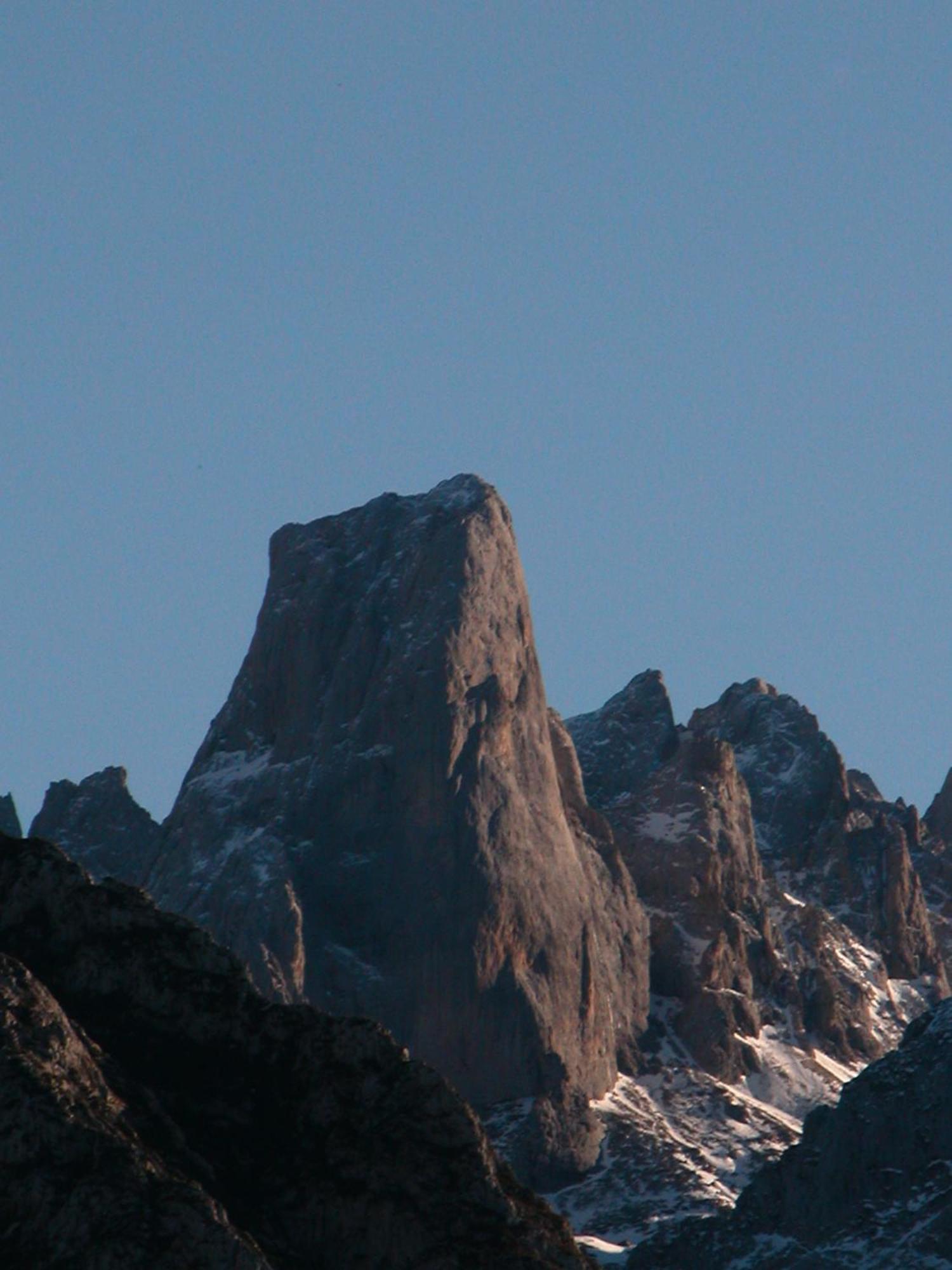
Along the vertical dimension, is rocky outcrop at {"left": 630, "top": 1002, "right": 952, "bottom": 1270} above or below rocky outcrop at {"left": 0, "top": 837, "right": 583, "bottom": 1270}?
above

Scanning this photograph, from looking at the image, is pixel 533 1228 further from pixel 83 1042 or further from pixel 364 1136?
pixel 83 1042

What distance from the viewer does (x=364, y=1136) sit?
74.5 metres

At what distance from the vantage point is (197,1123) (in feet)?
245

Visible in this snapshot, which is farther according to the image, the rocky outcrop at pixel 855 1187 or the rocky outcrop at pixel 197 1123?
the rocky outcrop at pixel 855 1187

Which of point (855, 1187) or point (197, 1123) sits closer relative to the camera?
point (197, 1123)

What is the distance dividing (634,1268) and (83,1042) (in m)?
120

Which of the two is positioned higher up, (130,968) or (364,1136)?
(130,968)

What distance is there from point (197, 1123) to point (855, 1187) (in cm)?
11651

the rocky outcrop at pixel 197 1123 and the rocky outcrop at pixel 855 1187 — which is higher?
the rocky outcrop at pixel 855 1187

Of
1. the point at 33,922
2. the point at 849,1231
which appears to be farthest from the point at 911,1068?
the point at 33,922

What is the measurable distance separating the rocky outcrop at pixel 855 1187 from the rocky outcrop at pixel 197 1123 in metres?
106

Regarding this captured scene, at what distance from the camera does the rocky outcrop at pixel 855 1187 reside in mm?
181750

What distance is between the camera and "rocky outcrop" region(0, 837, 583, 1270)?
67.8 metres

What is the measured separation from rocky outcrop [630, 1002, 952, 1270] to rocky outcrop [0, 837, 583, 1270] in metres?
106
